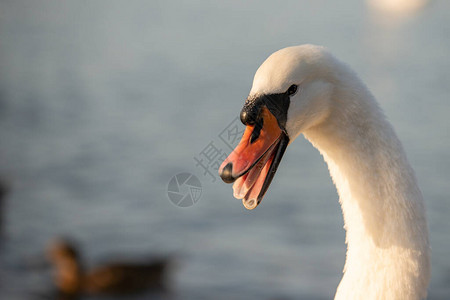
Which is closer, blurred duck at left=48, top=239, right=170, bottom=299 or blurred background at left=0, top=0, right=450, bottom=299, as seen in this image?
blurred duck at left=48, top=239, right=170, bottom=299

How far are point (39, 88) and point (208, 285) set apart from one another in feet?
48.4

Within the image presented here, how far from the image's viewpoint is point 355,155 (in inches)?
135

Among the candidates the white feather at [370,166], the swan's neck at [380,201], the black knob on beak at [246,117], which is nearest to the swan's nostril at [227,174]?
the black knob on beak at [246,117]

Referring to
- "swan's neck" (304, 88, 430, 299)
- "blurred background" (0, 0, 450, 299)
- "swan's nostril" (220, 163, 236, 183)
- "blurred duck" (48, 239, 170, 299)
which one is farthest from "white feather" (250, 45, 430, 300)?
"blurred duck" (48, 239, 170, 299)

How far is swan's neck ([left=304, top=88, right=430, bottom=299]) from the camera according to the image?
3.34m

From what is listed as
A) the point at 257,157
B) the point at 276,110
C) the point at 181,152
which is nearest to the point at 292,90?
the point at 276,110

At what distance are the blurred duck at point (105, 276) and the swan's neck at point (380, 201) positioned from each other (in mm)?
10295

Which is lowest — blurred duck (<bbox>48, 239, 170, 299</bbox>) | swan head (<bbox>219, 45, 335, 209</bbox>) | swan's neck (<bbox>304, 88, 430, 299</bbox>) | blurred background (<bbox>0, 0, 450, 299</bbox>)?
swan's neck (<bbox>304, 88, 430, 299</bbox>)

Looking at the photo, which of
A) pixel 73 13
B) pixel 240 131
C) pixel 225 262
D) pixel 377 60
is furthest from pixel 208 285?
pixel 73 13

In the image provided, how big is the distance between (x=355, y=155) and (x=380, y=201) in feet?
0.94

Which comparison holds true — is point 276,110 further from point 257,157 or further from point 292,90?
point 257,157

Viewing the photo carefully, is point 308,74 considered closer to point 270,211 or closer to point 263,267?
point 263,267

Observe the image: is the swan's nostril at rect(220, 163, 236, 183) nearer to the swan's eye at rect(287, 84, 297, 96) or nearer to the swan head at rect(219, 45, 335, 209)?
the swan head at rect(219, 45, 335, 209)

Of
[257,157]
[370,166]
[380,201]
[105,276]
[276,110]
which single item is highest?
[105,276]
